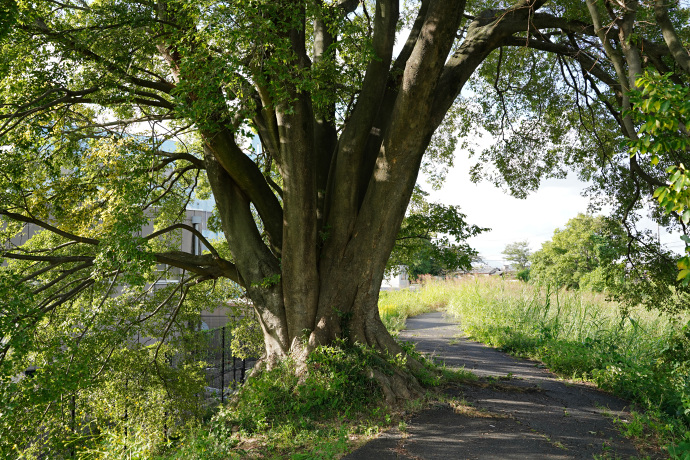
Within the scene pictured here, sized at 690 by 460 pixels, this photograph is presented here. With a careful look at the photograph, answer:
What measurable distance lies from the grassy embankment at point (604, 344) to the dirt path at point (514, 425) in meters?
0.34

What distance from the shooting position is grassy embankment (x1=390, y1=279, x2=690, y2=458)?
523 cm

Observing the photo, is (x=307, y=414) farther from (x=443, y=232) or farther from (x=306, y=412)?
(x=443, y=232)

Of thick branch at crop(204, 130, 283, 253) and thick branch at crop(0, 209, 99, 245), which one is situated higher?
thick branch at crop(204, 130, 283, 253)

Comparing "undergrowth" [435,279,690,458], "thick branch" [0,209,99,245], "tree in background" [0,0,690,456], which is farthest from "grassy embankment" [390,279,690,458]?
"thick branch" [0,209,99,245]

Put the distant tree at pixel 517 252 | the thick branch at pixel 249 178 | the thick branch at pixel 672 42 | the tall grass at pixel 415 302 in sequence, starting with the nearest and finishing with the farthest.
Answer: the thick branch at pixel 672 42 → the thick branch at pixel 249 178 → the tall grass at pixel 415 302 → the distant tree at pixel 517 252

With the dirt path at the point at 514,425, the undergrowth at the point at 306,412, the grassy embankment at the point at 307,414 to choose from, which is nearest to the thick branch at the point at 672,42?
the dirt path at the point at 514,425

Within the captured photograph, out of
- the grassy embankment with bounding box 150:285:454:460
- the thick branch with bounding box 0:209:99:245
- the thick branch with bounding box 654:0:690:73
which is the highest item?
the thick branch with bounding box 654:0:690:73

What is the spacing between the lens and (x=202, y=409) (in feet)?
28.9

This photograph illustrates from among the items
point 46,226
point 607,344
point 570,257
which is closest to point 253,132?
point 46,226

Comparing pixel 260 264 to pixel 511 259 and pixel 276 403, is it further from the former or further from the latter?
pixel 511 259

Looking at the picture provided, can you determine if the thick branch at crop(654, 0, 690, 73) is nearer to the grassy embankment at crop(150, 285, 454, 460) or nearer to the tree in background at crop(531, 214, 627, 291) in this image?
the grassy embankment at crop(150, 285, 454, 460)

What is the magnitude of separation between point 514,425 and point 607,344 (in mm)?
3007

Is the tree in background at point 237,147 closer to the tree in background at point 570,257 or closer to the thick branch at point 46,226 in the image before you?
the thick branch at point 46,226

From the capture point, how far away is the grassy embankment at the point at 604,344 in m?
5.23
